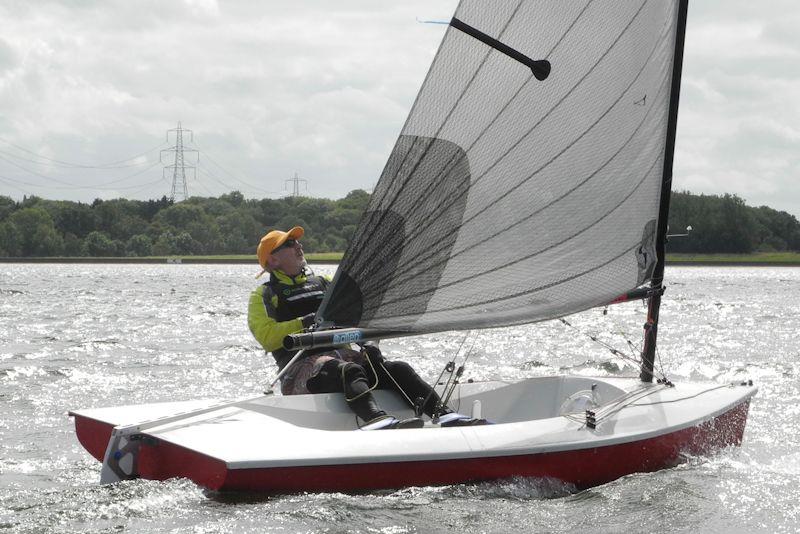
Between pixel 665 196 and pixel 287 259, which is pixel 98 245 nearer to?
pixel 287 259

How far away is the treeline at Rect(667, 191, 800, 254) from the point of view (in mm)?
77812

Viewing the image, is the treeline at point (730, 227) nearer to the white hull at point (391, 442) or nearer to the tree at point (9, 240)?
the tree at point (9, 240)

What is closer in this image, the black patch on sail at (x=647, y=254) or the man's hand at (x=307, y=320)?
the man's hand at (x=307, y=320)

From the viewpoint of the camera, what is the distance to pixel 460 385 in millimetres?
5980

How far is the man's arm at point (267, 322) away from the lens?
5.33 m

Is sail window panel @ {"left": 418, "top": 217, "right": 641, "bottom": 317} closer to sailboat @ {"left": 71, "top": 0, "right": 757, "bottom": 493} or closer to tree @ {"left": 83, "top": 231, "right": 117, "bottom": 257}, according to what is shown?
sailboat @ {"left": 71, "top": 0, "right": 757, "bottom": 493}

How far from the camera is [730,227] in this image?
78750mm

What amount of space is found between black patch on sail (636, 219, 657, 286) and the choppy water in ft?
3.50

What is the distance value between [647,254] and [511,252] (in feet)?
2.97

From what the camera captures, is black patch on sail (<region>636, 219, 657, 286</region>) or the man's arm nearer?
the man's arm

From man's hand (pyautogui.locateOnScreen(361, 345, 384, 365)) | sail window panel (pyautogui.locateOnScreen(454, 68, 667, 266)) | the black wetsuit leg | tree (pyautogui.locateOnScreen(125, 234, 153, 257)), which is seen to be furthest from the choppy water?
tree (pyautogui.locateOnScreen(125, 234, 153, 257))

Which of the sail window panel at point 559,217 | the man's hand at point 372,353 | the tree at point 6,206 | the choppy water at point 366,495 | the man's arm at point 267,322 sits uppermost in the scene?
the tree at point 6,206

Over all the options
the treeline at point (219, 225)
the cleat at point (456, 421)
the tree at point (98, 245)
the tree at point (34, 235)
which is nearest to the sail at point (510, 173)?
the cleat at point (456, 421)

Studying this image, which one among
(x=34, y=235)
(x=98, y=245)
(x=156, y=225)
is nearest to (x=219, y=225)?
(x=156, y=225)
